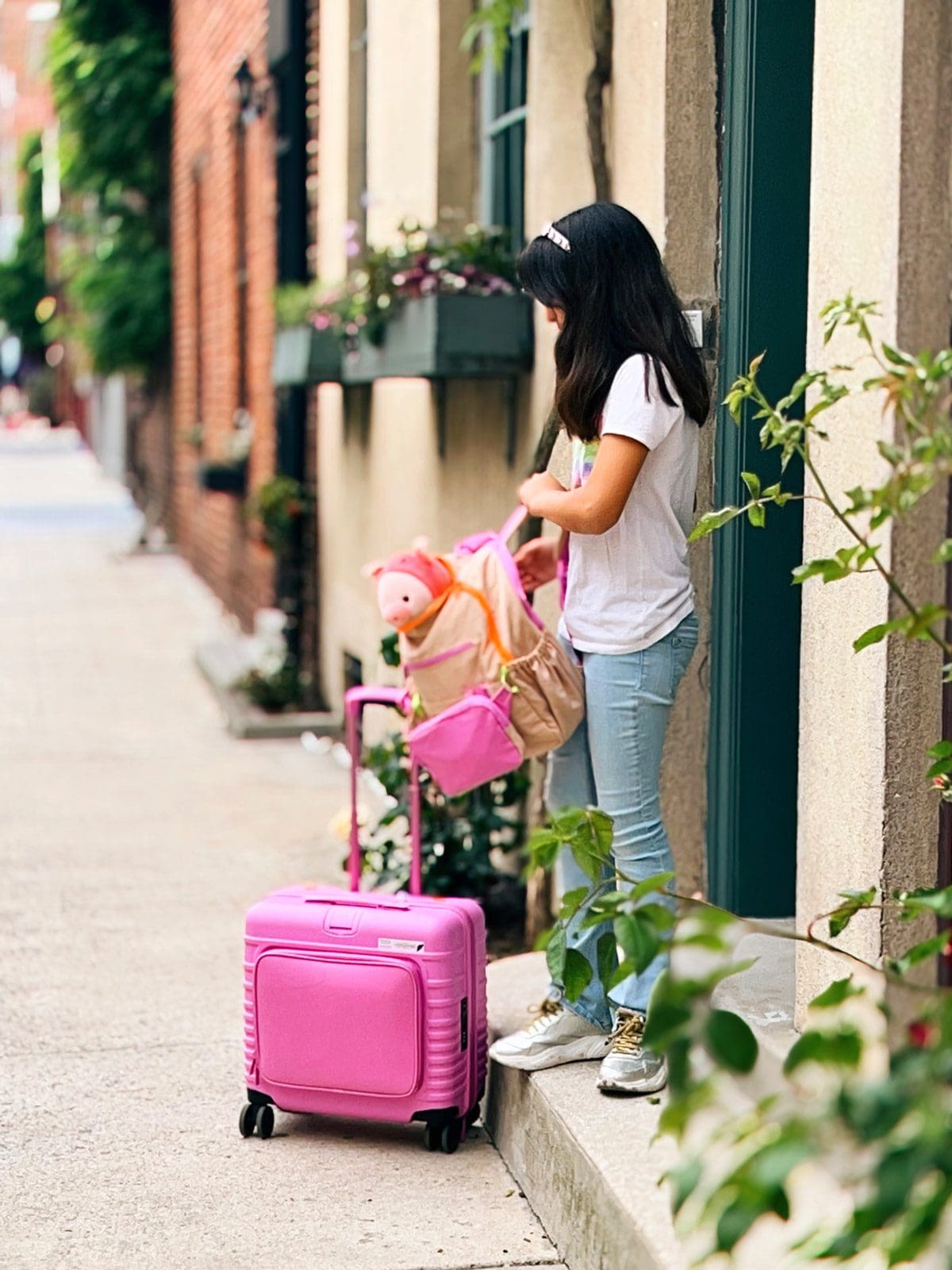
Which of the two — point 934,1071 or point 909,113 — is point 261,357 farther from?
point 934,1071

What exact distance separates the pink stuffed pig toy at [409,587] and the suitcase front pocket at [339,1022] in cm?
73

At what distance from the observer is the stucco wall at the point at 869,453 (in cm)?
325

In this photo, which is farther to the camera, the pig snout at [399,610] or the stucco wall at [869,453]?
the pig snout at [399,610]

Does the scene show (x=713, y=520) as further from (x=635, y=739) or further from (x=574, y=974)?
(x=635, y=739)

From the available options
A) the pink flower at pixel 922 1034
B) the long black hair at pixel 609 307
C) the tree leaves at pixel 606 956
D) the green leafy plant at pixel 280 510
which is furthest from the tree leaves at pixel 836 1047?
the green leafy plant at pixel 280 510

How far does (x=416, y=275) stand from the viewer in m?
6.16

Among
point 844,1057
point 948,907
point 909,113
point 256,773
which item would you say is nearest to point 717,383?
point 909,113

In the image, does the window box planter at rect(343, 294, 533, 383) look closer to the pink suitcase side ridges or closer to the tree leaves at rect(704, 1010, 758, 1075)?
the pink suitcase side ridges

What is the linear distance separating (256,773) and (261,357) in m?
3.59

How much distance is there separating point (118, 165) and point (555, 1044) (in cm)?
1370

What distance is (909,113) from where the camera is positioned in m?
3.23

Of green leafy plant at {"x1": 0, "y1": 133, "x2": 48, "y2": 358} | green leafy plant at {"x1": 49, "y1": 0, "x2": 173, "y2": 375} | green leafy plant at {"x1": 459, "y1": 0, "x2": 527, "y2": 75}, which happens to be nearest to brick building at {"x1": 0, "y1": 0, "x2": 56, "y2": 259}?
green leafy plant at {"x1": 0, "y1": 133, "x2": 48, "y2": 358}

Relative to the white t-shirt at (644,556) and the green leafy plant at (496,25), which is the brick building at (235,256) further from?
the white t-shirt at (644,556)

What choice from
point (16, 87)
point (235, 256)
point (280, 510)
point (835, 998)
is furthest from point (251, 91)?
point (16, 87)
